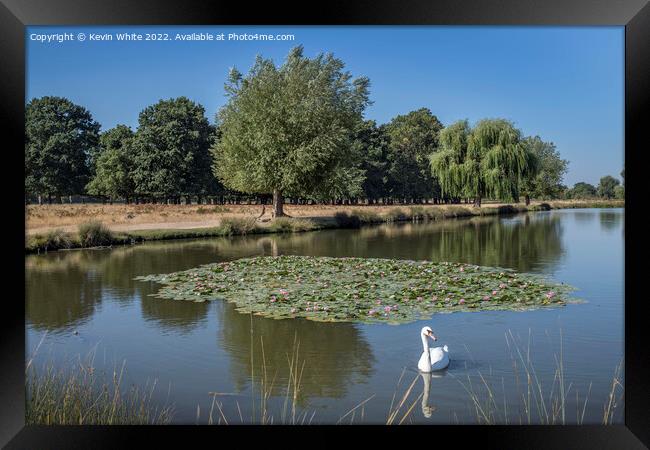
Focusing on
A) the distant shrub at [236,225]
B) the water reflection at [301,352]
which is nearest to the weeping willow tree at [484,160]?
the distant shrub at [236,225]

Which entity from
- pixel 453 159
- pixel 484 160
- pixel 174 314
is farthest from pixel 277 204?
pixel 174 314

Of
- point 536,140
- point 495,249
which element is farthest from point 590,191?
point 495,249

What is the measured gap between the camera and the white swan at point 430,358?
6.15 m

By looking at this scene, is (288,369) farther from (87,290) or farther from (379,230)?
(379,230)

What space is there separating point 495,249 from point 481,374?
12312 millimetres

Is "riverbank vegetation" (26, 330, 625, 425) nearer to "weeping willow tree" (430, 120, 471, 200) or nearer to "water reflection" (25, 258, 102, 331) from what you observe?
"water reflection" (25, 258, 102, 331)

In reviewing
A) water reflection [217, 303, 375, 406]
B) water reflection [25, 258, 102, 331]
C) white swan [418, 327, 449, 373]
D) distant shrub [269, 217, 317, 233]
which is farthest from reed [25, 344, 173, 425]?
distant shrub [269, 217, 317, 233]

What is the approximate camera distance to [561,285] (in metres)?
11.0

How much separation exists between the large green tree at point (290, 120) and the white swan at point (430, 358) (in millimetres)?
18009

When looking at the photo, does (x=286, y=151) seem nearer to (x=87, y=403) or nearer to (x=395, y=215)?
(x=395, y=215)

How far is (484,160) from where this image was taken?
96.8ft

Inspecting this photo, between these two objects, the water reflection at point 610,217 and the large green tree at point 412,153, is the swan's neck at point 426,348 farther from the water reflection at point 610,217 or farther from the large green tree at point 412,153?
the large green tree at point 412,153

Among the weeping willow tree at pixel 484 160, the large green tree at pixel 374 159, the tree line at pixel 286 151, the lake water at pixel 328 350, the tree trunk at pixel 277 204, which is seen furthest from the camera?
the large green tree at pixel 374 159
